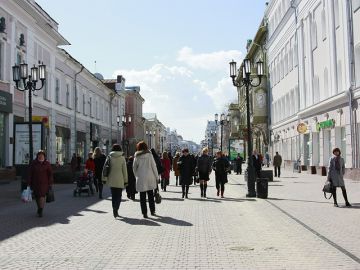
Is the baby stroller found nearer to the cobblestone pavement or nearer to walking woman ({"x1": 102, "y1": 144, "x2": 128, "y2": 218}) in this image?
the cobblestone pavement

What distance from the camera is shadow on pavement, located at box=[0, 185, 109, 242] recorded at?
10.8 meters

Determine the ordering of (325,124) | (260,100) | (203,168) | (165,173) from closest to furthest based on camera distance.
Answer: (203,168)
(165,173)
(325,124)
(260,100)

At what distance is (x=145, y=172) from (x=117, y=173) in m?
0.87

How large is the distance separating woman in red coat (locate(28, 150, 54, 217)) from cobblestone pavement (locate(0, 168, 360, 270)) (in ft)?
1.43

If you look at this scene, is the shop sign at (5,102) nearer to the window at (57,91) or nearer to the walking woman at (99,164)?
the walking woman at (99,164)

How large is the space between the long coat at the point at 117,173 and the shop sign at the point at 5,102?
611 inches

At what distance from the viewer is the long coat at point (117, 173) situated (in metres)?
12.7

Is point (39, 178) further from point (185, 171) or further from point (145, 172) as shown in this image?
point (185, 171)

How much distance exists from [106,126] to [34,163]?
48781 millimetres

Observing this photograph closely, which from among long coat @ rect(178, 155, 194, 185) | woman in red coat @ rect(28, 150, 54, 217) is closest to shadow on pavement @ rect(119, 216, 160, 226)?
woman in red coat @ rect(28, 150, 54, 217)

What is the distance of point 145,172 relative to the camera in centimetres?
1234

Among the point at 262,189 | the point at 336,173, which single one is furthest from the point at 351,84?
the point at 336,173

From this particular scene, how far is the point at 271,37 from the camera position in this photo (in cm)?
4922

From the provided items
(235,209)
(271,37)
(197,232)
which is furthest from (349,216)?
(271,37)
